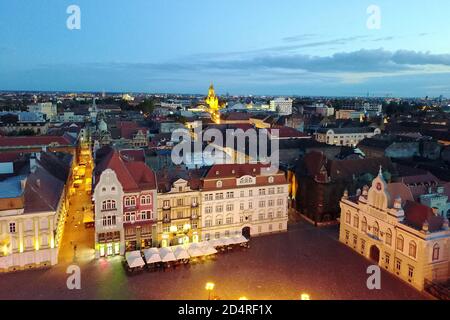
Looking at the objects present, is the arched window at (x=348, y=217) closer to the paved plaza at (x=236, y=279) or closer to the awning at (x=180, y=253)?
the paved plaza at (x=236, y=279)

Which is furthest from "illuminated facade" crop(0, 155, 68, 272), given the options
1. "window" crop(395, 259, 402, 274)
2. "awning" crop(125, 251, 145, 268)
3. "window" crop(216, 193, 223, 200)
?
"window" crop(395, 259, 402, 274)

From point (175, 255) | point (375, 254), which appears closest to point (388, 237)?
point (375, 254)

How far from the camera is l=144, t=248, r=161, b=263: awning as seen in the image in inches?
1585

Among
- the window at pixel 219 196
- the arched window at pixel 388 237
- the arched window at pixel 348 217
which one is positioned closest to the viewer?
the arched window at pixel 388 237

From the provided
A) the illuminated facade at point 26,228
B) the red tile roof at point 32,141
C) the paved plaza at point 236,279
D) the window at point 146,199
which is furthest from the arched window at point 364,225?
the red tile roof at point 32,141

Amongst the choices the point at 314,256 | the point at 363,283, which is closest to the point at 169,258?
the point at 314,256

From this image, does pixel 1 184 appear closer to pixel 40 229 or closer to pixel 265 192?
pixel 40 229

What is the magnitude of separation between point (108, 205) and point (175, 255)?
970 cm

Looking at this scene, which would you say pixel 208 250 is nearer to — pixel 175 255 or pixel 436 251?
pixel 175 255

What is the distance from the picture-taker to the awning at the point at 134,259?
39.2 meters

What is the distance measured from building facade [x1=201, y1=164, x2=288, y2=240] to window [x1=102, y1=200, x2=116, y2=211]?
10.9 meters

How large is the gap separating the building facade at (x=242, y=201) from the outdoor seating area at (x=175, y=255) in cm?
371

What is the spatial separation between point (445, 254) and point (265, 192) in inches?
864

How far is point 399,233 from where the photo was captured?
39219 mm
